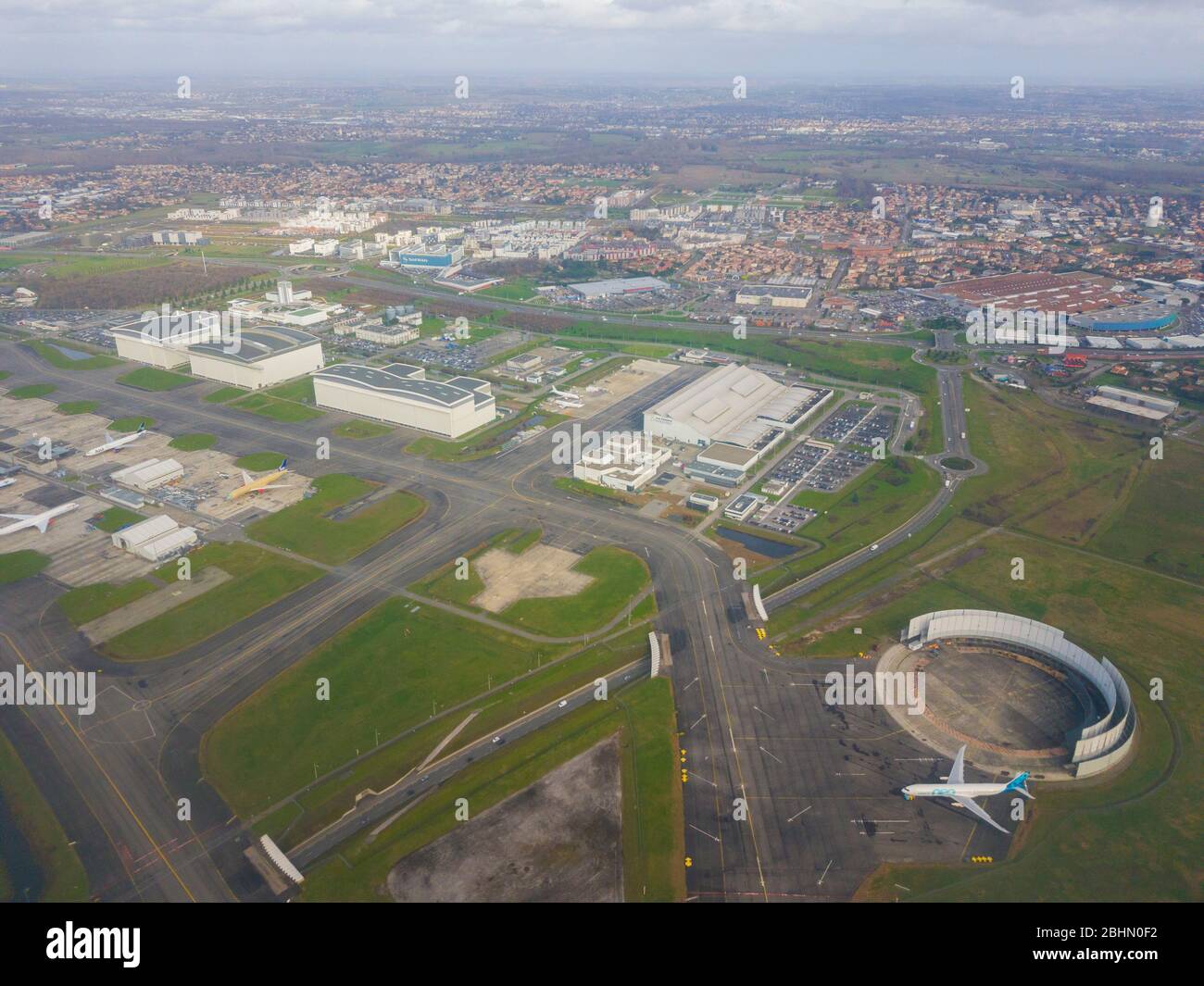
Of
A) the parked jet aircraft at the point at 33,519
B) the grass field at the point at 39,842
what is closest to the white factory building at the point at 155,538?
the parked jet aircraft at the point at 33,519

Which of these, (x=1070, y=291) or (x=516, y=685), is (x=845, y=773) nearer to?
(x=516, y=685)

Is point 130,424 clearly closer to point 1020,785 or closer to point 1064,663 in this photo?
point 1020,785

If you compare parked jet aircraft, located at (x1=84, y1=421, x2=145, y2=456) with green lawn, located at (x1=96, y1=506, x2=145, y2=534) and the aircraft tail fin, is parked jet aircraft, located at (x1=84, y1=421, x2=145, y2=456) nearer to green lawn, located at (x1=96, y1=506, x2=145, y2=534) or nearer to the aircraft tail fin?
green lawn, located at (x1=96, y1=506, x2=145, y2=534)

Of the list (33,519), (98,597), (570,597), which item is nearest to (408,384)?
(33,519)

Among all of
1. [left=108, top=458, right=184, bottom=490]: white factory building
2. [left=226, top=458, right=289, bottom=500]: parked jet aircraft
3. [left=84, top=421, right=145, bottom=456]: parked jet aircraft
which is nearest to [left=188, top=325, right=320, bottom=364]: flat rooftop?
[left=84, top=421, right=145, bottom=456]: parked jet aircraft

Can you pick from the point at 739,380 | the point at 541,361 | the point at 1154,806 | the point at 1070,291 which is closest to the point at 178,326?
the point at 541,361

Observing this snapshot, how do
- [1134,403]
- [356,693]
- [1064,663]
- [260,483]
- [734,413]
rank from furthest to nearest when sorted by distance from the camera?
[1134,403]
[734,413]
[260,483]
[1064,663]
[356,693]

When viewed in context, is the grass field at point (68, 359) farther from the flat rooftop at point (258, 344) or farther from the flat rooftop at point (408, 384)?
the flat rooftop at point (408, 384)
